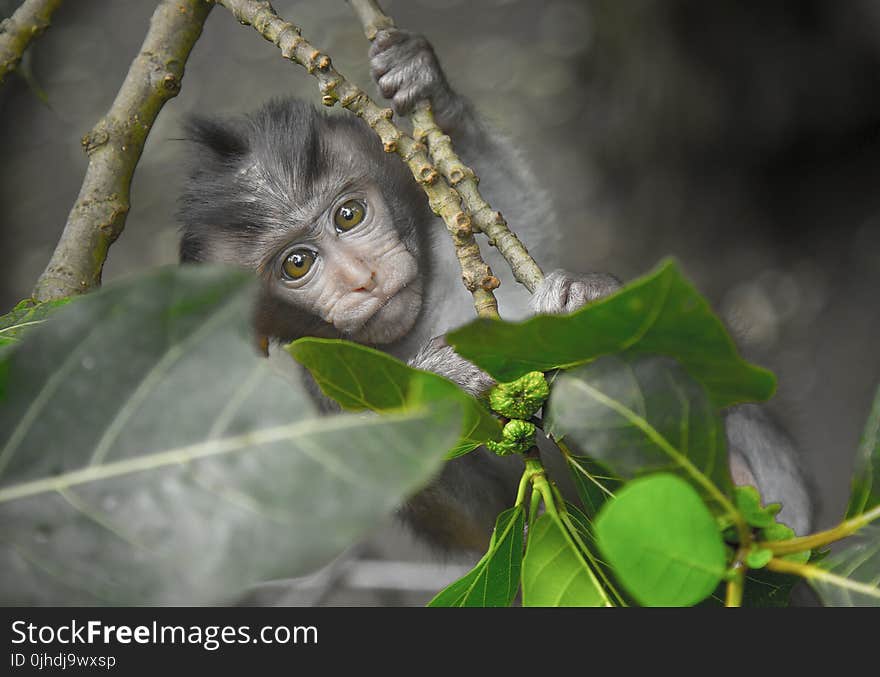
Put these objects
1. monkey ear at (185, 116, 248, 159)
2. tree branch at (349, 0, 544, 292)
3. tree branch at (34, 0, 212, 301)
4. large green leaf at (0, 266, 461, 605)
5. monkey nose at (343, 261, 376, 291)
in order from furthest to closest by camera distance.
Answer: monkey ear at (185, 116, 248, 159) < monkey nose at (343, 261, 376, 291) < tree branch at (34, 0, 212, 301) < tree branch at (349, 0, 544, 292) < large green leaf at (0, 266, 461, 605)

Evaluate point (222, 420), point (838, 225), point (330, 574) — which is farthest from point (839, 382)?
point (222, 420)

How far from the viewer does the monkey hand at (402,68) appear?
140 cm

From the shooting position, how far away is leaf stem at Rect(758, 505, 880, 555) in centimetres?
47

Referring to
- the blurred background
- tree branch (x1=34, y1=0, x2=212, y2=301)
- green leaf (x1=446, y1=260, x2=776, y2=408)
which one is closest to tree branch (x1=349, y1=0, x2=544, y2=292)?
green leaf (x1=446, y1=260, x2=776, y2=408)

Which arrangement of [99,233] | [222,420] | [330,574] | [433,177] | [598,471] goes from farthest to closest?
[330,574], [99,233], [433,177], [598,471], [222,420]

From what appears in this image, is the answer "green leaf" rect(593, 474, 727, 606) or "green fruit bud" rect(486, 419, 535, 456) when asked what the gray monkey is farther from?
"green leaf" rect(593, 474, 727, 606)

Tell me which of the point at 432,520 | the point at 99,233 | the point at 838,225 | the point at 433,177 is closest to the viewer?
the point at 433,177

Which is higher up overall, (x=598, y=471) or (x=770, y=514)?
(x=598, y=471)

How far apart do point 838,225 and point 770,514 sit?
8.73 feet

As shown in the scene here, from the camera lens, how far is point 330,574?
260cm

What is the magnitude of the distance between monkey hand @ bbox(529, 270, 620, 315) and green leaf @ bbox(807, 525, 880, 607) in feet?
1.85

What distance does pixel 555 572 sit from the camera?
541mm

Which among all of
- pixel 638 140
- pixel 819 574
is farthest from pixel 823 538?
pixel 638 140

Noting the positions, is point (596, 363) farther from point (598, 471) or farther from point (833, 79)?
point (833, 79)
